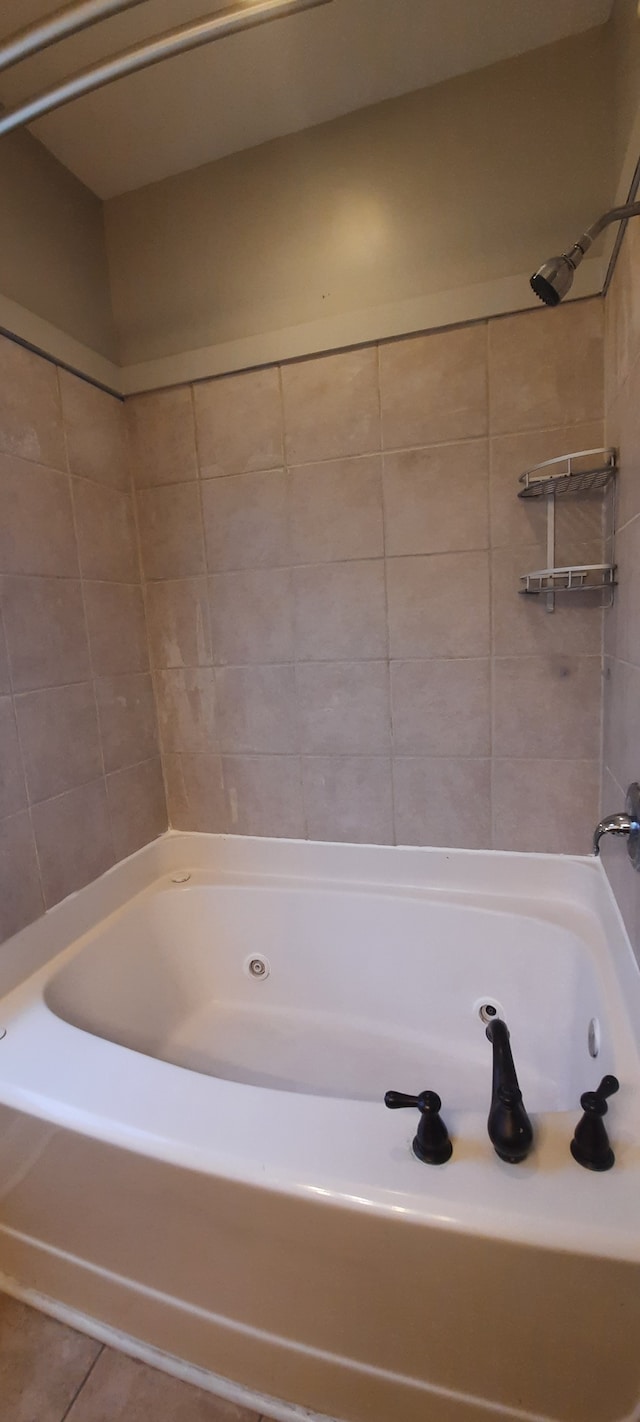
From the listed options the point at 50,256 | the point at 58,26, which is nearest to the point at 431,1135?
the point at 58,26

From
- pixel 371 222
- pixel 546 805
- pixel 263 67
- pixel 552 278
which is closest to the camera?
pixel 552 278

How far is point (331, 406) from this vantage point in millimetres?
1313

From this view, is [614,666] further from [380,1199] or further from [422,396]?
[380,1199]

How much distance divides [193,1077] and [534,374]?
1495 mm

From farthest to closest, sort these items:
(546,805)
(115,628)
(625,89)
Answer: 1. (115,628)
2. (546,805)
3. (625,89)

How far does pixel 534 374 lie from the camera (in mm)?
1172

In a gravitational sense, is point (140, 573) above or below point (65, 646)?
above

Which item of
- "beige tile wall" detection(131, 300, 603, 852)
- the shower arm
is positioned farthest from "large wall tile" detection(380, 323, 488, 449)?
the shower arm

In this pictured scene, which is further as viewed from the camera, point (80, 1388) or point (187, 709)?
point (187, 709)

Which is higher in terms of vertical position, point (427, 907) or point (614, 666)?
point (614, 666)

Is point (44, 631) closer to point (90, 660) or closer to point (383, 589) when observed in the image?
point (90, 660)

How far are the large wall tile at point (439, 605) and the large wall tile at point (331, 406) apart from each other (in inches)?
12.4

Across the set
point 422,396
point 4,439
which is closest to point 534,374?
point 422,396

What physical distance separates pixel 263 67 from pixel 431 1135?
6.35 feet
